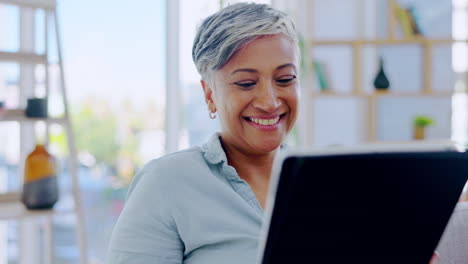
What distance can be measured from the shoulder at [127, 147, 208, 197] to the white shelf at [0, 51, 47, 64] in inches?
53.2

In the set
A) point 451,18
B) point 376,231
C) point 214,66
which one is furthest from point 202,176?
point 451,18

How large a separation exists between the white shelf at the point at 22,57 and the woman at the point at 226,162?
1290 mm

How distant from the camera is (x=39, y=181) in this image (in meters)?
2.25

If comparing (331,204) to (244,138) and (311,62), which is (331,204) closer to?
(244,138)

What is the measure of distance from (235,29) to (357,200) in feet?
2.02

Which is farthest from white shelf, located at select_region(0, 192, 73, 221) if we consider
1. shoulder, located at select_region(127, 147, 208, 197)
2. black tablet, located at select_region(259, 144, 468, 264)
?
black tablet, located at select_region(259, 144, 468, 264)

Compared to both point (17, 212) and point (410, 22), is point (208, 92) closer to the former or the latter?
point (17, 212)

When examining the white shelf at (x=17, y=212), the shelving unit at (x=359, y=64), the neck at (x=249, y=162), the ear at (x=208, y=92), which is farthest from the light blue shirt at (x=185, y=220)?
the shelving unit at (x=359, y=64)

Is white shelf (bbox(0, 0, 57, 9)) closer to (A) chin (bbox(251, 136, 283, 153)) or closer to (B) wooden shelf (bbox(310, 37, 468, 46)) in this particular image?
(A) chin (bbox(251, 136, 283, 153))

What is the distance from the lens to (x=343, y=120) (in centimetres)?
392

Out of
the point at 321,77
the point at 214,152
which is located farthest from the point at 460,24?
the point at 214,152

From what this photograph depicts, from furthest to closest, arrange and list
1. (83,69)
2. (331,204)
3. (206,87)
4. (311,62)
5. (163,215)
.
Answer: (311,62)
(83,69)
(206,87)
(163,215)
(331,204)

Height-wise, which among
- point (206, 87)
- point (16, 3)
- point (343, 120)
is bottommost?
point (343, 120)

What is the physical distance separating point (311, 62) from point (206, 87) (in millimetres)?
2308
